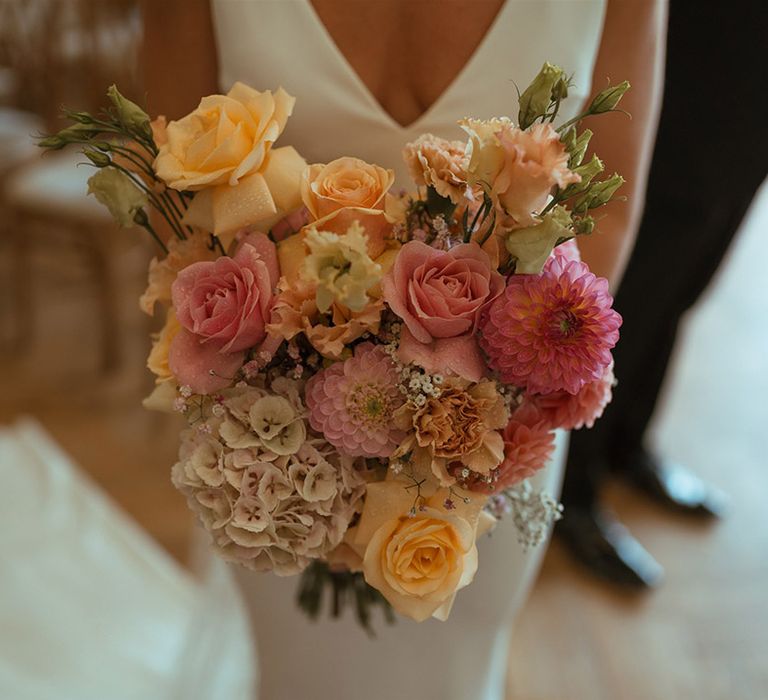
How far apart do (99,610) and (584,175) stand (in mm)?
1566

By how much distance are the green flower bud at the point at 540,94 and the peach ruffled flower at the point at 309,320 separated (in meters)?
0.19

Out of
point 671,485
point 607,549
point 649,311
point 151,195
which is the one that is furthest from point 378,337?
point 671,485

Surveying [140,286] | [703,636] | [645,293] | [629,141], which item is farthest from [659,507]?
[140,286]

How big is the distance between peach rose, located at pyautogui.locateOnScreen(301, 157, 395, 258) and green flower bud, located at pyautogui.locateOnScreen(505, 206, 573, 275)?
120 millimetres

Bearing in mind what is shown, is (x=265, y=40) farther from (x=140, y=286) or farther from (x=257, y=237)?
(x=140, y=286)

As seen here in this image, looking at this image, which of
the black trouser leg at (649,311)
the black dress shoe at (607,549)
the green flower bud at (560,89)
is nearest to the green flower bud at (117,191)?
the green flower bud at (560,89)

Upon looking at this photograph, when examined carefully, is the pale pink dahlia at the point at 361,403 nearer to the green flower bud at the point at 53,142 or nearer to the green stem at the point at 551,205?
the green stem at the point at 551,205

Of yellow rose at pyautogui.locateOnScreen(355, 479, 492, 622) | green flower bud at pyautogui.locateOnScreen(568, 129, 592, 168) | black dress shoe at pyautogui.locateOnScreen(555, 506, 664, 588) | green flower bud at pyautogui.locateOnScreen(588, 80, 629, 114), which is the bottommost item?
black dress shoe at pyautogui.locateOnScreen(555, 506, 664, 588)

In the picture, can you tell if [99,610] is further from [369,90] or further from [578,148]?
[578,148]

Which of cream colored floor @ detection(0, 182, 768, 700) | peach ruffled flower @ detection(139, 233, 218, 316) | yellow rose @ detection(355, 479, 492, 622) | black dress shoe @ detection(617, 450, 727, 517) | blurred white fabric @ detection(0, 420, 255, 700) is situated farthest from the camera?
black dress shoe @ detection(617, 450, 727, 517)

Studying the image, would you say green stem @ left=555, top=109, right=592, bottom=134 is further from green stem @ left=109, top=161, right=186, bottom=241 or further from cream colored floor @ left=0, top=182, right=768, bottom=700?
cream colored floor @ left=0, top=182, right=768, bottom=700

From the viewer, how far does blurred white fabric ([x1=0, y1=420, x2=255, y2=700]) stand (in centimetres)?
168

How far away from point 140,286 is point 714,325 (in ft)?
6.70

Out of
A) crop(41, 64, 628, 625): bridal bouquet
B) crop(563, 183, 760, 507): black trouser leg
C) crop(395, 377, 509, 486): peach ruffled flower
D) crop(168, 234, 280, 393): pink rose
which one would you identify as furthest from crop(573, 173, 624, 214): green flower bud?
crop(563, 183, 760, 507): black trouser leg
